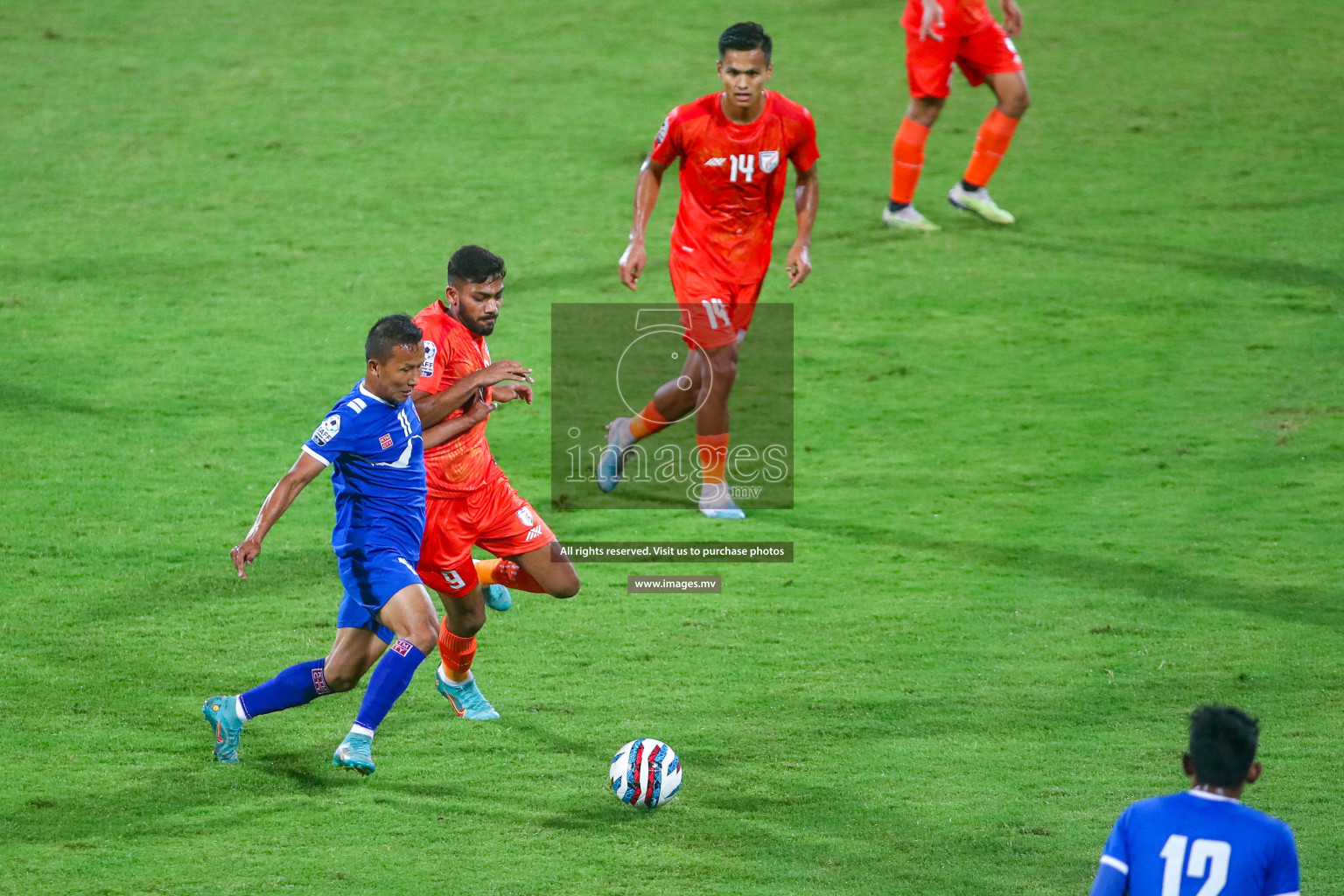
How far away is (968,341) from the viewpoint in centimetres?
1045

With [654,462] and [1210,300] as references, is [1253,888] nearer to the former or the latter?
[654,462]

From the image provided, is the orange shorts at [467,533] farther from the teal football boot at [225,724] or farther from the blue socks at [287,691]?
the teal football boot at [225,724]

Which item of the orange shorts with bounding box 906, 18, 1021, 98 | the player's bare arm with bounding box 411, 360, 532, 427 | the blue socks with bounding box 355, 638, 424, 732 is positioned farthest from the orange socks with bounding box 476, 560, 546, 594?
the orange shorts with bounding box 906, 18, 1021, 98

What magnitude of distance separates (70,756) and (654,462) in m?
4.34

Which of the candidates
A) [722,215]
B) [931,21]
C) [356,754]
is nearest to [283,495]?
[356,754]

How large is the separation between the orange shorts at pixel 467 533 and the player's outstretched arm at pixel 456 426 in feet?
0.98

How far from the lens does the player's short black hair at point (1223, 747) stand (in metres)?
3.40

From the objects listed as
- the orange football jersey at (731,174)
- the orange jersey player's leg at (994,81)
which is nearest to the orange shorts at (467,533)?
the orange football jersey at (731,174)

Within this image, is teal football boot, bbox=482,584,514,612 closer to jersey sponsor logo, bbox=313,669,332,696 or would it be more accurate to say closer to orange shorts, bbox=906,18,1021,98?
jersey sponsor logo, bbox=313,669,332,696

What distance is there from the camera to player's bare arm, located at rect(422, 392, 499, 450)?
5.41 meters

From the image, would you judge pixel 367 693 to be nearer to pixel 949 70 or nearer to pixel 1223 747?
pixel 1223 747

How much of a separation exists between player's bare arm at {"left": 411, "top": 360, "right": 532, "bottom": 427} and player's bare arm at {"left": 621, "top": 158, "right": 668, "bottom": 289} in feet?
7.56

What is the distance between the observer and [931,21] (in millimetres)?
11172

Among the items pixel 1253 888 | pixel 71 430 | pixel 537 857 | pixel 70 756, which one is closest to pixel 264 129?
pixel 71 430
